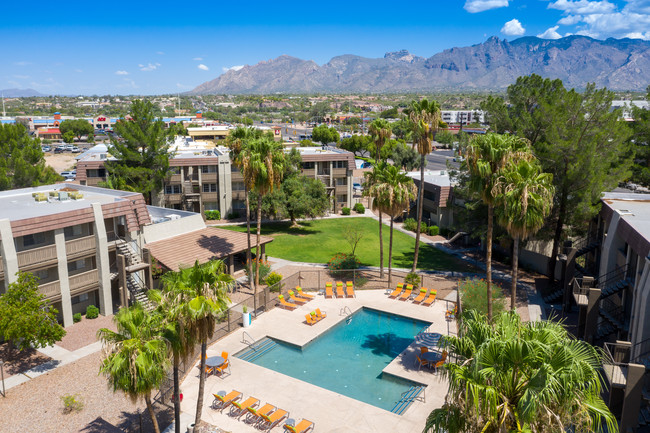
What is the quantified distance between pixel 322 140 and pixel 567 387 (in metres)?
114

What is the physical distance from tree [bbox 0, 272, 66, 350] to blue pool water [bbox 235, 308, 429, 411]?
35.0 ft

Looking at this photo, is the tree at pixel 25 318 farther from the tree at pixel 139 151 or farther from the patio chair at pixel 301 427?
the tree at pixel 139 151

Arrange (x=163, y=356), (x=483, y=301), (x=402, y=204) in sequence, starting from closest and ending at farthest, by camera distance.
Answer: (x=163, y=356) → (x=483, y=301) → (x=402, y=204)

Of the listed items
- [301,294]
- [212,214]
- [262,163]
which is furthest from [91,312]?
[212,214]

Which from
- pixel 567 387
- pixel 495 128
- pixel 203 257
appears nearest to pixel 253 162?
pixel 203 257

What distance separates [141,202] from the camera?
1369 inches

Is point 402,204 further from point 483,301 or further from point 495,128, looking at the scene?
point 495,128

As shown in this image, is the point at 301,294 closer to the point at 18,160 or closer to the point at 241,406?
the point at 241,406

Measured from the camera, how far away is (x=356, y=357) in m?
27.6

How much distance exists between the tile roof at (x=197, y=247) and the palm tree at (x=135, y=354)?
A: 1813cm

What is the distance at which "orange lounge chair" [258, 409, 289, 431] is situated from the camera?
20109mm

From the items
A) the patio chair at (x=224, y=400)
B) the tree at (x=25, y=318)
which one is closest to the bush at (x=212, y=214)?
the tree at (x=25, y=318)

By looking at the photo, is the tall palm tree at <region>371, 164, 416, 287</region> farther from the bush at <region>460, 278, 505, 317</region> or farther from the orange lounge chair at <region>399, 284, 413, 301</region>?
the bush at <region>460, 278, 505, 317</region>

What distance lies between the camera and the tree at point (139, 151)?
168ft
